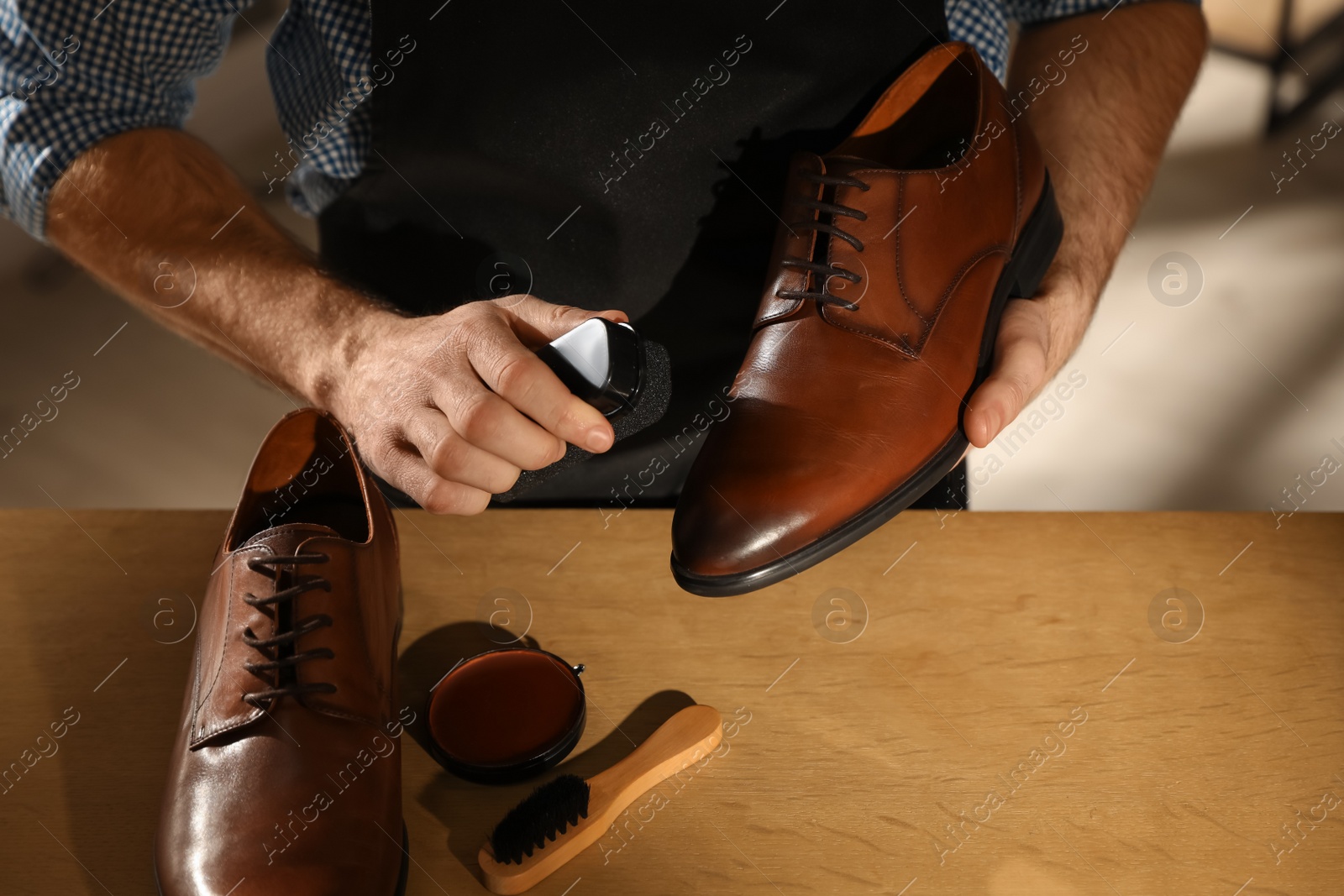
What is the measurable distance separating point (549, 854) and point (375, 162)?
713 mm

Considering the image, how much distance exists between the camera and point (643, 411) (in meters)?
0.73

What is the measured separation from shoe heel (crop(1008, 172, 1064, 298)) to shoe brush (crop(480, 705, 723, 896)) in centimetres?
49

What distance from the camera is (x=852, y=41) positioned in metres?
0.85

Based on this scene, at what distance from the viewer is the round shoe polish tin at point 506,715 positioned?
2.15 feet

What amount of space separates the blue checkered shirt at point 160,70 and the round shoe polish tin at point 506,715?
596mm

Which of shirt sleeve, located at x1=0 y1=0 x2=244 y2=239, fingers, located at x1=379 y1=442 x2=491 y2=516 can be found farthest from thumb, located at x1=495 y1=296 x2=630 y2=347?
shirt sleeve, located at x1=0 y1=0 x2=244 y2=239

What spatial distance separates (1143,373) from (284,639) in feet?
7.09

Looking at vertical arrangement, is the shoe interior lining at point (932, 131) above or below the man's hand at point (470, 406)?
below

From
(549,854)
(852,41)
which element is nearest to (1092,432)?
(852,41)

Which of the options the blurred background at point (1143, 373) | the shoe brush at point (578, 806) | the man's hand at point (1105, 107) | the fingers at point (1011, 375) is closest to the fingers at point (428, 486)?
the shoe brush at point (578, 806)

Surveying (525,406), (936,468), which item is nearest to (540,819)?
(525,406)

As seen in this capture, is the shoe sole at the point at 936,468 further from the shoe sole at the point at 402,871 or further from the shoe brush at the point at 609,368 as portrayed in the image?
the shoe sole at the point at 402,871

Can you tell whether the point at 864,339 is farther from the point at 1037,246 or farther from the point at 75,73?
the point at 75,73

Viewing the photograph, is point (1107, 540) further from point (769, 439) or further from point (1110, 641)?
point (769, 439)
